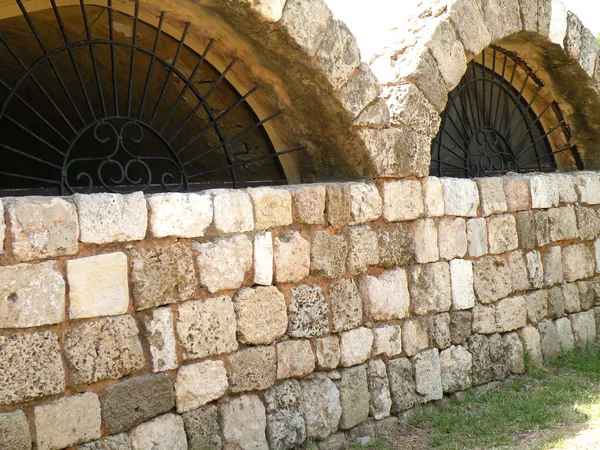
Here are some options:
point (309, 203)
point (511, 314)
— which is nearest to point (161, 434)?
point (309, 203)

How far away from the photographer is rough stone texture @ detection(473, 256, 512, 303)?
5.77 meters

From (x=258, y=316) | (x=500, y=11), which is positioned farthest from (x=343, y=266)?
(x=500, y=11)

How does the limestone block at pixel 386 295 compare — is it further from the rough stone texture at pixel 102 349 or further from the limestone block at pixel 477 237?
the rough stone texture at pixel 102 349

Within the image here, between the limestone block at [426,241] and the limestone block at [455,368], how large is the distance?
28.9 inches

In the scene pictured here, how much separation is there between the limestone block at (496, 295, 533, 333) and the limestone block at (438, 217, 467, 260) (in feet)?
2.25

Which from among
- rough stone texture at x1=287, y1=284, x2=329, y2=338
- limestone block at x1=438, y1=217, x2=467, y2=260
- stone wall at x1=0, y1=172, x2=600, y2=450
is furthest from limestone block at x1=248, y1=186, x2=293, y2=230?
limestone block at x1=438, y1=217, x2=467, y2=260

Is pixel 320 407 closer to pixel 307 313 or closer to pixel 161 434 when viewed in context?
pixel 307 313

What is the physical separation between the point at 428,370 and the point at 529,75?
11.4 ft

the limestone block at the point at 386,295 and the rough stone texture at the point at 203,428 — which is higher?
the limestone block at the point at 386,295

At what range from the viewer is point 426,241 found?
5.34 metres

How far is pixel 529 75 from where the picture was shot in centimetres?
718

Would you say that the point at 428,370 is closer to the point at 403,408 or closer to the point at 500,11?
the point at 403,408

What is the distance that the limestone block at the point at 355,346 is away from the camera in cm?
470

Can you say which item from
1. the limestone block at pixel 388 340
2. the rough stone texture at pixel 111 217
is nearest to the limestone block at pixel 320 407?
the limestone block at pixel 388 340
